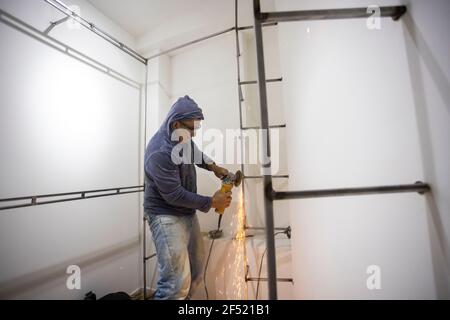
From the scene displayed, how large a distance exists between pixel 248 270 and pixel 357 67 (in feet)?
5.04

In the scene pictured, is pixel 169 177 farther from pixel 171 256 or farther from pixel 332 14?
pixel 332 14

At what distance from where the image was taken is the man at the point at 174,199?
1.32m

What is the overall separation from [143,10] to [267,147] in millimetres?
2121

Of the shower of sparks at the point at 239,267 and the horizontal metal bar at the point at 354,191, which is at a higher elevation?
the horizontal metal bar at the point at 354,191

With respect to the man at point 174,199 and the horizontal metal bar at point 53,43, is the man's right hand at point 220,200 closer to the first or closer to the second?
the man at point 174,199

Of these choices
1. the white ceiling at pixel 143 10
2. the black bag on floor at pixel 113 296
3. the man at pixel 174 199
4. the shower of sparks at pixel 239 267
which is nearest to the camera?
the man at pixel 174 199

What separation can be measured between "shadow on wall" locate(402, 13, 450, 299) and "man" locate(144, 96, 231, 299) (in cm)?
108

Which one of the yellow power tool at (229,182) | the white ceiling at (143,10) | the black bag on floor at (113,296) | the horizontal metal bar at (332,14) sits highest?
the white ceiling at (143,10)

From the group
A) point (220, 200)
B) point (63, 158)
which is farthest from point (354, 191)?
point (63, 158)

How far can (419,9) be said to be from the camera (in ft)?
1.58

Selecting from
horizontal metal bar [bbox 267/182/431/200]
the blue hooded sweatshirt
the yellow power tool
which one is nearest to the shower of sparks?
the yellow power tool

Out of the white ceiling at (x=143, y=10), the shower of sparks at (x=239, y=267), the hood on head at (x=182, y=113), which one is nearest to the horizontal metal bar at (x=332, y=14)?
the hood on head at (x=182, y=113)

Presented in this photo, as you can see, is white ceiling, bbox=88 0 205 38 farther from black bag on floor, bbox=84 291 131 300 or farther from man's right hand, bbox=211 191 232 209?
black bag on floor, bbox=84 291 131 300
